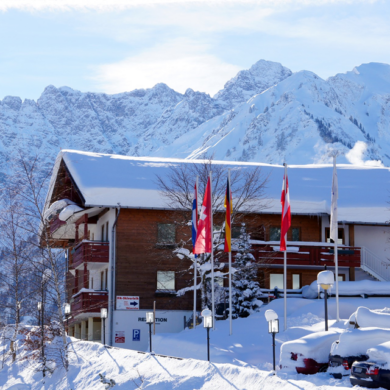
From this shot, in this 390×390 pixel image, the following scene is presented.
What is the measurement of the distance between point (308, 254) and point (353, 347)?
73.1 feet

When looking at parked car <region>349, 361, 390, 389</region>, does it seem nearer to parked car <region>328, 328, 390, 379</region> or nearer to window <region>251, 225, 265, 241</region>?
parked car <region>328, 328, 390, 379</region>

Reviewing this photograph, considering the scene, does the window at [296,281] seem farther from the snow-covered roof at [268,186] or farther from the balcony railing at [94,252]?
the balcony railing at [94,252]

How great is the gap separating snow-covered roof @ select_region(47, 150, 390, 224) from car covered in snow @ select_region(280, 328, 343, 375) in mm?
20323

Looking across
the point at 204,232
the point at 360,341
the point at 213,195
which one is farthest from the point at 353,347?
the point at 213,195

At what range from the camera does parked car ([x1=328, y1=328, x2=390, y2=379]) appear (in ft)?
59.0

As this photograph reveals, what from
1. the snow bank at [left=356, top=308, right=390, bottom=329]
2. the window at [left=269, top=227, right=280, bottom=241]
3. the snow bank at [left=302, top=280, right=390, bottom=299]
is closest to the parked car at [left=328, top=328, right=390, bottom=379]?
the snow bank at [left=356, top=308, right=390, bottom=329]

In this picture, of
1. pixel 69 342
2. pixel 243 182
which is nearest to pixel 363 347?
pixel 69 342

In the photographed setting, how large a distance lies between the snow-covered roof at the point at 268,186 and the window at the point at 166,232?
4.99 feet

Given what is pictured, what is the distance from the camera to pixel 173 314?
39750mm

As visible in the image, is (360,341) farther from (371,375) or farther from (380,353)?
(371,375)

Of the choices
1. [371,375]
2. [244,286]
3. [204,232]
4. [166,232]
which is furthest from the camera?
[166,232]

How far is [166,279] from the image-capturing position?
132ft

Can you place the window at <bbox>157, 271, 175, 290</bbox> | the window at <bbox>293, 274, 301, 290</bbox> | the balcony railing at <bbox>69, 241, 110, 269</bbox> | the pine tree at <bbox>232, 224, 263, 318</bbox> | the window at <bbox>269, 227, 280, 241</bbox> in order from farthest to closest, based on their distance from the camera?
the window at <bbox>269, 227, 280, 241</bbox>, the window at <bbox>293, 274, 301, 290</bbox>, the window at <bbox>157, 271, 175, 290</bbox>, the balcony railing at <bbox>69, 241, 110, 269</bbox>, the pine tree at <bbox>232, 224, 263, 318</bbox>

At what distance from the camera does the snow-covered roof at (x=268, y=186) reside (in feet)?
129
